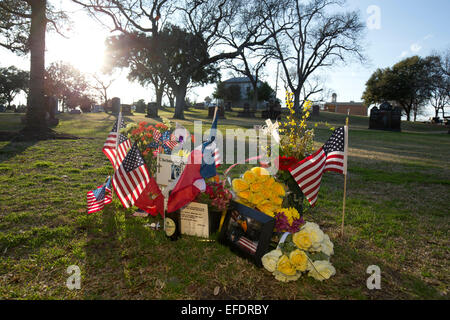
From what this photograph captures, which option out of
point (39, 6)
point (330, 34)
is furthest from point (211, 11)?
point (39, 6)

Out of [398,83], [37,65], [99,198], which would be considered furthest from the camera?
[398,83]

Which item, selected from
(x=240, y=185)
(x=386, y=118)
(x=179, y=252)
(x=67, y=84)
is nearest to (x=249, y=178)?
(x=240, y=185)

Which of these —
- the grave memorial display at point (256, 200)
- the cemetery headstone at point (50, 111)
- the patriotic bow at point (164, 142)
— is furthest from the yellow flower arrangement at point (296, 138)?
the cemetery headstone at point (50, 111)

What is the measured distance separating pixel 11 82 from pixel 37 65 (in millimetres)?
70158

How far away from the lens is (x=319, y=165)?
11.6ft

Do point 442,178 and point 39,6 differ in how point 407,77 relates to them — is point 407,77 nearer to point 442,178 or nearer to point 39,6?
point 442,178

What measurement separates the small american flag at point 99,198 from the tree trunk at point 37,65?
386 inches

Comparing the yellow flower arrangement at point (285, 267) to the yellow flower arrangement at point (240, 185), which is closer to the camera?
the yellow flower arrangement at point (285, 267)

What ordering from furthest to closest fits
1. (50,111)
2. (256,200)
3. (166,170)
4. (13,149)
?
1. (50,111)
2. (13,149)
3. (166,170)
4. (256,200)

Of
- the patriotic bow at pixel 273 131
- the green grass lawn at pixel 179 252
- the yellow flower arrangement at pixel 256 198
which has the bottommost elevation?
Result: the green grass lawn at pixel 179 252

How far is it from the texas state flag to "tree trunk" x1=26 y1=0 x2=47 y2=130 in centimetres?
1147

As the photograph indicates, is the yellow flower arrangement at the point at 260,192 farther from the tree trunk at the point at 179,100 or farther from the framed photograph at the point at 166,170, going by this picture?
the tree trunk at the point at 179,100

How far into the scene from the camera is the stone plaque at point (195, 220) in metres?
3.52

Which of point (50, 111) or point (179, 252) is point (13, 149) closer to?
point (179, 252)
